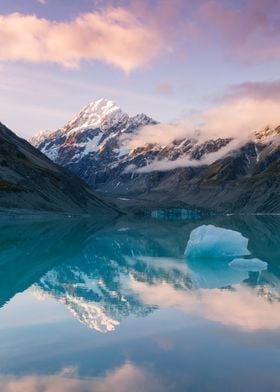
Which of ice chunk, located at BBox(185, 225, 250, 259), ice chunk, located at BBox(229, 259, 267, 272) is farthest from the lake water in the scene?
ice chunk, located at BBox(185, 225, 250, 259)

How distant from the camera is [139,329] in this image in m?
20.8

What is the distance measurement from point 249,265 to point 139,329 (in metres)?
21.9

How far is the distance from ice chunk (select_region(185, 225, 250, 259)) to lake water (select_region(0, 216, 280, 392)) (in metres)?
5.29

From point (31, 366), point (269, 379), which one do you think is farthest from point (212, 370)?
point (31, 366)

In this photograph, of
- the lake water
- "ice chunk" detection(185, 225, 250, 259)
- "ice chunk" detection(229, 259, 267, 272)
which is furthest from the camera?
"ice chunk" detection(185, 225, 250, 259)

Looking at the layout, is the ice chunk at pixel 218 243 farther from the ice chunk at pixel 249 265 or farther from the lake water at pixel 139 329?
the lake water at pixel 139 329

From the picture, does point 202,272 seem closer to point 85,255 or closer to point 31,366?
point 85,255

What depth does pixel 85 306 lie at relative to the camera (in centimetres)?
2547

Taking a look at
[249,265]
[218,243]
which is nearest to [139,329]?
[249,265]

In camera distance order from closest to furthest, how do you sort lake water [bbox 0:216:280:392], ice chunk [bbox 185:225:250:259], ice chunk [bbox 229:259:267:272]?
1. lake water [bbox 0:216:280:392]
2. ice chunk [bbox 229:259:267:272]
3. ice chunk [bbox 185:225:250:259]

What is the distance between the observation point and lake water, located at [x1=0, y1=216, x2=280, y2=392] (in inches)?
584

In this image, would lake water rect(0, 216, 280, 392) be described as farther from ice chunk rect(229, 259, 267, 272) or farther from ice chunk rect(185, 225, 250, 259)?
ice chunk rect(185, 225, 250, 259)

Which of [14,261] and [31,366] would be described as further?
[14,261]

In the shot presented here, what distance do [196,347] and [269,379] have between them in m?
3.80
